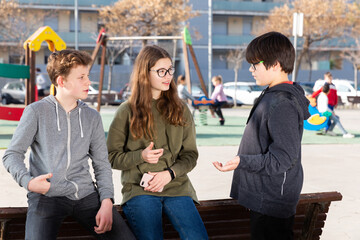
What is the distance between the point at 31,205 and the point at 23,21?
3273 centimetres

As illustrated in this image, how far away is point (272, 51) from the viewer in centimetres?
285

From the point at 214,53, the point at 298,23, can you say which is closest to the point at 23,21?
the point at 214,53

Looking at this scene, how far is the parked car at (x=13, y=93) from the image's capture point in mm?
26594

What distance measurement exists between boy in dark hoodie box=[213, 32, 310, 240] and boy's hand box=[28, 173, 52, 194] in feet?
3.00

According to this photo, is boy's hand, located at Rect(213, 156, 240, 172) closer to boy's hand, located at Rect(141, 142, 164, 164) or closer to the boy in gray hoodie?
boy's hand, located at Rect(141, 142, 164, 164)

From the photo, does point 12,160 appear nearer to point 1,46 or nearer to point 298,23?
point 298,23

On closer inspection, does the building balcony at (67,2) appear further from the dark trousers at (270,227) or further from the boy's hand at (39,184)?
the dark trousers at (270,227)

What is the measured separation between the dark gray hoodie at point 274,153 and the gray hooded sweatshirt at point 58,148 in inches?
32.3

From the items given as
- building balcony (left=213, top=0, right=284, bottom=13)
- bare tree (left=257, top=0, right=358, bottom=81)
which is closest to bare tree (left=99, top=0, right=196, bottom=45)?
bare tree (left=257, top=0, right=358, bottom=81)

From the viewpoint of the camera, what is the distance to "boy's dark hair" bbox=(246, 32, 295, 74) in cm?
285

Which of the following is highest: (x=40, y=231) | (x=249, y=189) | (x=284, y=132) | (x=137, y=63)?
(x=137, y=63)

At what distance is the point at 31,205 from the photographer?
9.34 ft

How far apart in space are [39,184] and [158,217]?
2.41ft

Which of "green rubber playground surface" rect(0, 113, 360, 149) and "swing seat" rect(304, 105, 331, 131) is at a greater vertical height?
"swing seat" rect(304, 105, 331, 131)
